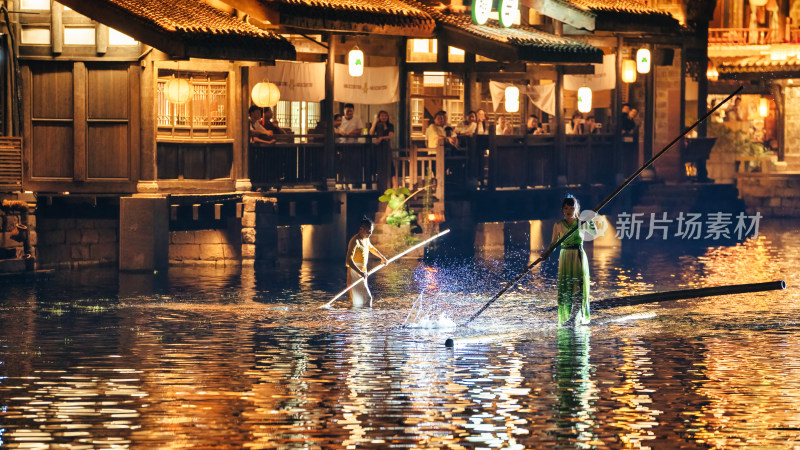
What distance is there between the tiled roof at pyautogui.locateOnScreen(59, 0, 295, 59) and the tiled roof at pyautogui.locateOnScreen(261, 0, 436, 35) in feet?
2.75

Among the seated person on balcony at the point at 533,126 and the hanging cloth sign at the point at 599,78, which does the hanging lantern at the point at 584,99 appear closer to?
the hanging cloth sign at the point at 599,78

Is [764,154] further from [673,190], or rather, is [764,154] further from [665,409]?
[665,409]

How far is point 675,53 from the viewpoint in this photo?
40594 mm

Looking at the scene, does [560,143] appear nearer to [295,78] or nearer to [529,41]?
[529,41]

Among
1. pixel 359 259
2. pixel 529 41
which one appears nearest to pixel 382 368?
pixel 359 259

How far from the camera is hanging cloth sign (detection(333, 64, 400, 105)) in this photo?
3117cm

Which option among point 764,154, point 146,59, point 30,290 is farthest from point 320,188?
point 764,154

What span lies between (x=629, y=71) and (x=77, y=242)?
1529 centimetres

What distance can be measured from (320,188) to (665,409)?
56.1 ft

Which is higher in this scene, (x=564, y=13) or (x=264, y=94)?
(x=564, y=13)

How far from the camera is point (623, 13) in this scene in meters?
35.7

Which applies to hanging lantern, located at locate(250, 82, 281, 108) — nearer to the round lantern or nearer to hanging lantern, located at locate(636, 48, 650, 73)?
the round lantern

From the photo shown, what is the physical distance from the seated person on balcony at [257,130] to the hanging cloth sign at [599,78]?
8.74 m

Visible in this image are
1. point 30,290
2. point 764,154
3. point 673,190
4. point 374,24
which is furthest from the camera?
point 764,154
